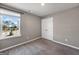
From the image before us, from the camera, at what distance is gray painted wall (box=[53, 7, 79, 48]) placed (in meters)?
2.36

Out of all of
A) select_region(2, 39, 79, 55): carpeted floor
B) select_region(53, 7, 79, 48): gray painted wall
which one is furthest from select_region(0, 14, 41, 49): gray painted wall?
select_region(53, 7, 79, 48): gray painted wall

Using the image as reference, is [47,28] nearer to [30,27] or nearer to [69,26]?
[30,27]

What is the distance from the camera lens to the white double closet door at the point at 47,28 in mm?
3547

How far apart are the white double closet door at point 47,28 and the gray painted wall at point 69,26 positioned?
1.59 ft

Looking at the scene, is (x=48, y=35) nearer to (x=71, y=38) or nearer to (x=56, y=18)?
(x=56, y=18)

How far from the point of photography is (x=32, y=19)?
3.39 metres

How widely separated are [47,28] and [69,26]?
135 cm

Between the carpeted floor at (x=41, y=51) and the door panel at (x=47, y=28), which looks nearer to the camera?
the carpeted floor at (x=41, y=51)

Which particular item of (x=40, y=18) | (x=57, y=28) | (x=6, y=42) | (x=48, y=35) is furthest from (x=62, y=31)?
(x=6, y=42)

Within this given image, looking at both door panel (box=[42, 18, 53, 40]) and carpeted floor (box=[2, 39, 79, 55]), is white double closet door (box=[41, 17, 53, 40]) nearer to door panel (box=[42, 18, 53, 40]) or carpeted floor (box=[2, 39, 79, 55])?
door panel (box=[42, 18, 53, 40])

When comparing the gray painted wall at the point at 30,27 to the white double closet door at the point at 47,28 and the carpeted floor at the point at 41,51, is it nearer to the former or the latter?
the white double closet door at the point at 47,28

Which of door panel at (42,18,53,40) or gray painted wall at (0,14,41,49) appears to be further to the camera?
door panel at (42,18,53,40)

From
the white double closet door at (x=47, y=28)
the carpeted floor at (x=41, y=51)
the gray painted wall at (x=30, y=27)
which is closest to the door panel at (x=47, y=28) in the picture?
the white double closet door at (x=47, y=28)

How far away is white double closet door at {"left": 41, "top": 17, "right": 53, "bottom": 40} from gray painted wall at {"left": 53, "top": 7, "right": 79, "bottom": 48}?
0.48 m
